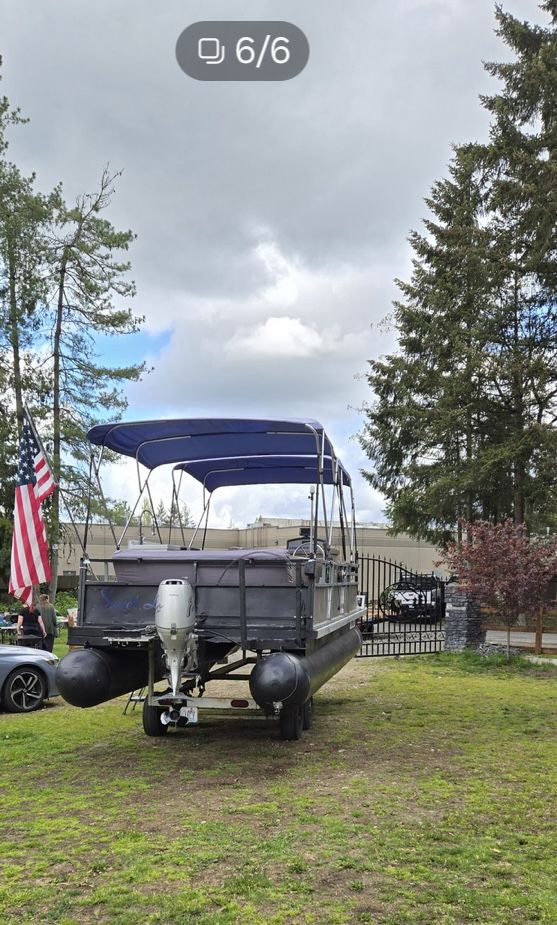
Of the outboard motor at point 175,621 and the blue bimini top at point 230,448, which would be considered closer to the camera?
the outboard motor at point 175,621

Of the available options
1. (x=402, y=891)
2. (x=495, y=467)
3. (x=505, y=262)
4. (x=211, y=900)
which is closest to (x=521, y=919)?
(x=402, y=891)

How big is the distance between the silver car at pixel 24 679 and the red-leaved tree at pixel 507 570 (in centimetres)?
866

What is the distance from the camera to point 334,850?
203 inches

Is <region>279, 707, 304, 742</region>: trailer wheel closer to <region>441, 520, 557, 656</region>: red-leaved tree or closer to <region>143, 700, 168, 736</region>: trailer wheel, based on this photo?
<region>143, 700, 168, 736</region>: trailer wheel

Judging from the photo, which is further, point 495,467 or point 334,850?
point 495,467

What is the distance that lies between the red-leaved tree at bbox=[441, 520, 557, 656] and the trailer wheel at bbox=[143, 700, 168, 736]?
907 cm

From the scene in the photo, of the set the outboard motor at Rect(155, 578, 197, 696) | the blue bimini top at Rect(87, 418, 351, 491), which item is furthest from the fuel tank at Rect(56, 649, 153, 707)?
the blue bimini top at Rect(87, 418, 351, 491)

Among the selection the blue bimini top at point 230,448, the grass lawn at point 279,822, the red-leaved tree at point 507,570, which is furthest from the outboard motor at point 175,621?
the red-leaved tree at point 507,570

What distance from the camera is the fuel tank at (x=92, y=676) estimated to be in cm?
752

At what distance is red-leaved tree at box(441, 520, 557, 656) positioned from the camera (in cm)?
1623

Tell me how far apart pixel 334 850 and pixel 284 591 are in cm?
277

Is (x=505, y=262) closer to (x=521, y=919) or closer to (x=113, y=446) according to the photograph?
(x=113, y=446)

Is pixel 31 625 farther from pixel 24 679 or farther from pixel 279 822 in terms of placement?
pixel 279 822

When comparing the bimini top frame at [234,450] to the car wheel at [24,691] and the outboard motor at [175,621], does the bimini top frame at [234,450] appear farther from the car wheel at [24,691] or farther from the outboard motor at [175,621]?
the car wheel at [24,691]
